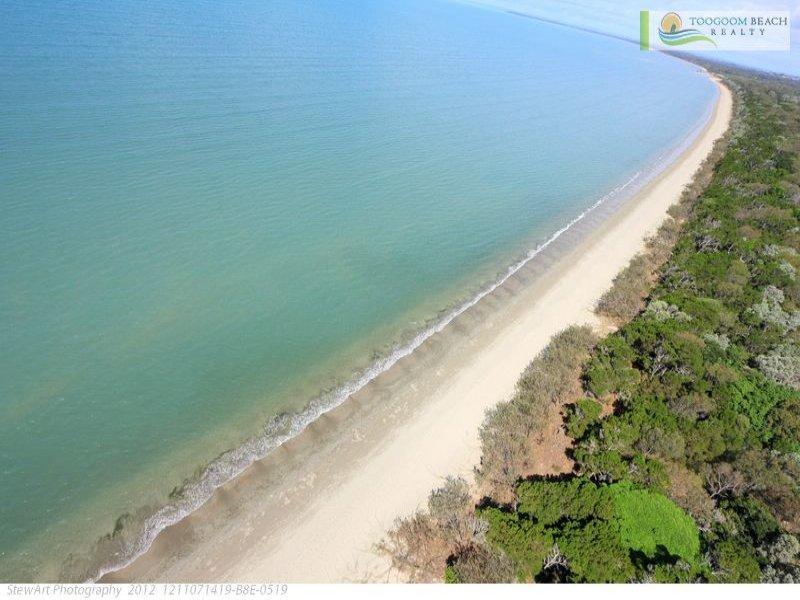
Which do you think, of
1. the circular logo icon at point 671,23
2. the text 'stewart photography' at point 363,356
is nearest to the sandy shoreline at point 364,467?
the text 'stewart photography' at point 363,356

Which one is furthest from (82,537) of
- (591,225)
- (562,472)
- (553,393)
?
(591,225)

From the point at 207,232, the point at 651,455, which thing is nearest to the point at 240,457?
the point at 651,455

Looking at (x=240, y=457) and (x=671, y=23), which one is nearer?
(x=240, y=457)

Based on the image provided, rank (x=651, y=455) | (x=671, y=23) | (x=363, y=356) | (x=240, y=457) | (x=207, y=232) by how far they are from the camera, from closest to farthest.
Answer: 1. (x=240, y=457)
2. (x=651, y=455)
3. (x=363, y=356)
4. (x=207, y=232)
5. (x=671, y=23)

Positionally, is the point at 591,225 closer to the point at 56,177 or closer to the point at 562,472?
the point at 562,472

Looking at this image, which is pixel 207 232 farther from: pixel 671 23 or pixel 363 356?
pixel 671 23

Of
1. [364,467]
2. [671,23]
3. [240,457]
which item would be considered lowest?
[364,467]

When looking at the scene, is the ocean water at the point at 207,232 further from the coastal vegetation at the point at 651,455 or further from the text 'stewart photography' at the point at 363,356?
the coastal vegetation at the point at 651,455
